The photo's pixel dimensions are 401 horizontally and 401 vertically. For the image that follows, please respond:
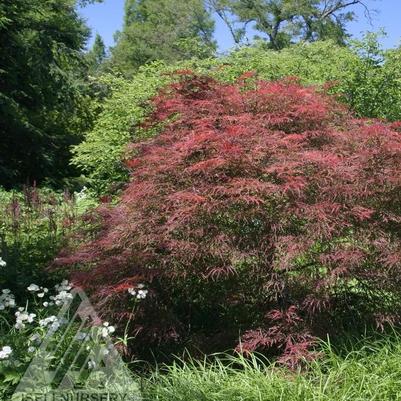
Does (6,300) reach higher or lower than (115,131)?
lower

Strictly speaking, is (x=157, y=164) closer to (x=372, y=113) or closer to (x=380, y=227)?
(x=380, y=227)

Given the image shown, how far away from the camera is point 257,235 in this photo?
3875 mm

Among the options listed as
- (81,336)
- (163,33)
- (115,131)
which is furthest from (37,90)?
(163,33)

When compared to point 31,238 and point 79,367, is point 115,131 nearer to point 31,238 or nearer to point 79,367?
point 31,238

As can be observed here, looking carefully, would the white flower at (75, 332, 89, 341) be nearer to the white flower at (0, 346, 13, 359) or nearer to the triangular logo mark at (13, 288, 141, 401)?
the triangular logo mark at (13, 288, 141, 401)

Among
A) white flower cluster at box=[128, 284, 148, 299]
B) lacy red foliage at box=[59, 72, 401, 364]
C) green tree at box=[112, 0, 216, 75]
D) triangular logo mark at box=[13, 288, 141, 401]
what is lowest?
triangular logo mark at box=[13, 288, 141, 401]

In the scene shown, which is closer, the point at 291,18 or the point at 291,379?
the point at 291,379

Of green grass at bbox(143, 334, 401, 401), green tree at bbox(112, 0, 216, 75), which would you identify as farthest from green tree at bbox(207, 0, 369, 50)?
green grass at bbox(143, 334, 401, 401)

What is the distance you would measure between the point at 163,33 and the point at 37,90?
1906cm

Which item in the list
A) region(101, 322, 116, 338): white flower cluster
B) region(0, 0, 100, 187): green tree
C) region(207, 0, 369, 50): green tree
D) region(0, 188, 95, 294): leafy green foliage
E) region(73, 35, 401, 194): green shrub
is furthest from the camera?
region(207, 0, 369, 50): green tree

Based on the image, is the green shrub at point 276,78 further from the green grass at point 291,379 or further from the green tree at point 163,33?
the green tree at point 163,33

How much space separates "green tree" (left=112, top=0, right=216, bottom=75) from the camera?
33250 mm

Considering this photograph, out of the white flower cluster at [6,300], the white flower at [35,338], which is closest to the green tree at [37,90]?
the white flower cluster at [6,300]

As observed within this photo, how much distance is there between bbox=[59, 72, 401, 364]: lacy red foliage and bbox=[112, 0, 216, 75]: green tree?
90.8ft
